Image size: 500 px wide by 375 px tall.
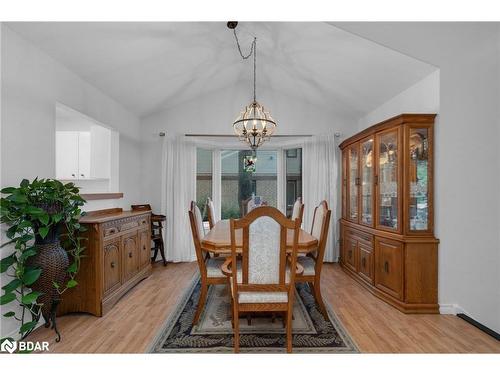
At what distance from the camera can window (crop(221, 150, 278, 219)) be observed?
17.1 feet

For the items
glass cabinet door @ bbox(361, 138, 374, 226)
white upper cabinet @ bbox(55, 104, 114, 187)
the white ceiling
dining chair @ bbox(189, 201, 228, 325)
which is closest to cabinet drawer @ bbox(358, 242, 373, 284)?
glass cabinet door @ bbox(361, 138, 374, 226)

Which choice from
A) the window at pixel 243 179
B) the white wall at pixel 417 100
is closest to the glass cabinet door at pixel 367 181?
the white wall at pixel 417 100

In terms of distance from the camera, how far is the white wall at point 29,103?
2168 millimetres

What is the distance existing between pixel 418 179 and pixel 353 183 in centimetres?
120

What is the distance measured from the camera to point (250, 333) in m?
2.37

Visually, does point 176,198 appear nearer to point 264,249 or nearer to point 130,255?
point 130,255

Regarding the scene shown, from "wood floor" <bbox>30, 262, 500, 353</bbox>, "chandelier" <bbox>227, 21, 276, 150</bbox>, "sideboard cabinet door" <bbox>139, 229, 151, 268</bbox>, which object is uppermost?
"chandelier" <bbox>227, 21, 276, 150</bbox>

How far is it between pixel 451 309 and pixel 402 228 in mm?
892

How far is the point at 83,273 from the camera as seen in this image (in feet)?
8.75

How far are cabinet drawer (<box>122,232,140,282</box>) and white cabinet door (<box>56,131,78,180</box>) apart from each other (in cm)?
185

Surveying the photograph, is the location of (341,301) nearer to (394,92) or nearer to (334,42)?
(394,92)

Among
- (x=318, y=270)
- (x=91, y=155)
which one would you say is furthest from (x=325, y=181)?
(x=91, y=155)

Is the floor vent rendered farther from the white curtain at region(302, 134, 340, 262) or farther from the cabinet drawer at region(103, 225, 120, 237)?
the cabinet drawer at region(103, 225, 120, 237)

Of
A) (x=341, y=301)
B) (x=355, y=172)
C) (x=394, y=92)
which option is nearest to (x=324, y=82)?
(x=394, y=92)
